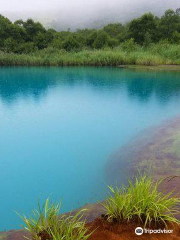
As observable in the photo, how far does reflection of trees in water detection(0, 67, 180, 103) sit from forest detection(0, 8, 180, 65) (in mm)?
2742

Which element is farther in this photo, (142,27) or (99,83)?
(142,27)

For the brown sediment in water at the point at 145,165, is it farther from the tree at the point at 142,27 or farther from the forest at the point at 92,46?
the tree at the point at 142,27

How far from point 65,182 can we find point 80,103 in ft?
13.0

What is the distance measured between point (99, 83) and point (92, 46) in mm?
10516

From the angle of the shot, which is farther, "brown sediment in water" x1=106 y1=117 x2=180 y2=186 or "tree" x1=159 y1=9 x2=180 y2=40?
"tree" x1=159 y1=9 x2=180 y2=40

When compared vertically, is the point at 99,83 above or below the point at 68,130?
above

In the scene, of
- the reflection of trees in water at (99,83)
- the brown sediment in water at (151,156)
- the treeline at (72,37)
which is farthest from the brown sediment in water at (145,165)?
the treeline at (72,37)

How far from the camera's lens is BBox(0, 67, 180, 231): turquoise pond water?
8.79ft

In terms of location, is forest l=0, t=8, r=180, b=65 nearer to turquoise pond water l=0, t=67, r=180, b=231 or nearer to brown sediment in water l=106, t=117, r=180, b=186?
turquoise pond water l=0, t=67, r=180, b=231

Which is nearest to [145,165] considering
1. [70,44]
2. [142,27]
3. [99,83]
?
[99,83]

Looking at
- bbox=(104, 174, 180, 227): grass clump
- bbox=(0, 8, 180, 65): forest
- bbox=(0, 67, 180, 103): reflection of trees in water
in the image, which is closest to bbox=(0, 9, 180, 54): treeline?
bbox=(0, 8, 180, 65): forest

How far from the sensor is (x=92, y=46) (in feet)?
61.8

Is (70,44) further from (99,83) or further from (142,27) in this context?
(99,83)

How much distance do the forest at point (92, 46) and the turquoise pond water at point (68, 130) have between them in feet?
15.2
